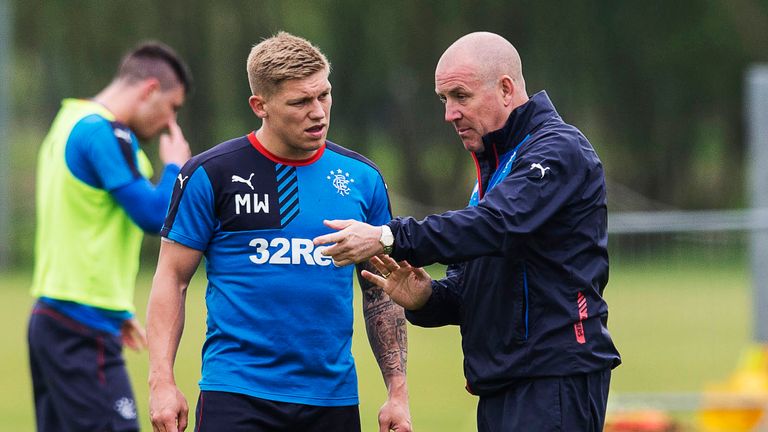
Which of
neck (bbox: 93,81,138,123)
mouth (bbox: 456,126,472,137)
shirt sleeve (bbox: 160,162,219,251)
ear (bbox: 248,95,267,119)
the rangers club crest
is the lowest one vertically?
shirt sleeve (bbox: 160,162,219,251)

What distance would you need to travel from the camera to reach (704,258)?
10867mm

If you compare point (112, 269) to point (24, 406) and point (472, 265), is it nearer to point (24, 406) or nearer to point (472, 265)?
point (472, 265)

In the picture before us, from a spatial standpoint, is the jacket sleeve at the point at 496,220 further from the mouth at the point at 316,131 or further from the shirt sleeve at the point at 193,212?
the shirt sleeve at the point at 193,212

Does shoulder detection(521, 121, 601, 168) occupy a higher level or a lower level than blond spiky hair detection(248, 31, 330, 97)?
lower

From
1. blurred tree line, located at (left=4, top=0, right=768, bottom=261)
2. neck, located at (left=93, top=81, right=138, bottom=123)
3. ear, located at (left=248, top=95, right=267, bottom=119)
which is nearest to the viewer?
ear, located at (left=248, top=95, right=267, bottom=119)

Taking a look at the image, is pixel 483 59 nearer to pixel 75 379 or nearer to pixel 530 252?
pixel 530 252

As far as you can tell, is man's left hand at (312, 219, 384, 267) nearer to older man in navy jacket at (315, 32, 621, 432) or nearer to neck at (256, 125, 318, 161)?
older man in navy jacket at (315, 32, 621, 432)

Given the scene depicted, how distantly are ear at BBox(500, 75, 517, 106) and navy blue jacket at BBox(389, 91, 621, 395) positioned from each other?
0.09 meters

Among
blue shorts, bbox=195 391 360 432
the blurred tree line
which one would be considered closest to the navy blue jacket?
blue shorts, bbox=195 391 360 432

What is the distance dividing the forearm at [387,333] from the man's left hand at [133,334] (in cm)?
227

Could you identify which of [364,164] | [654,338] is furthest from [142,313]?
[364,164]

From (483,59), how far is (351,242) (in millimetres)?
953

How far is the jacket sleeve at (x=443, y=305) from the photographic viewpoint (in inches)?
202

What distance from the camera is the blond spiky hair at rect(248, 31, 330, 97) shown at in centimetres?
494
